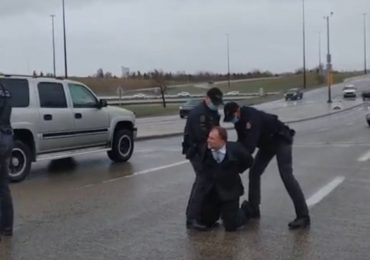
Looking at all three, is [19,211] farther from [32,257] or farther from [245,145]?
[245,145]

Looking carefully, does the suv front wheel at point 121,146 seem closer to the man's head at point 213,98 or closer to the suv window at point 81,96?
the suv window at point 81,96

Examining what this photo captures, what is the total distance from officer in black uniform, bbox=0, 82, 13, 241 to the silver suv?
5.14m

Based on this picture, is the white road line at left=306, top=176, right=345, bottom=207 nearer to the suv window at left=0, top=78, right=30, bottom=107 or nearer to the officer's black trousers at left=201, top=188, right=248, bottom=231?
the officer's black trousers at left=201, top=188, right=248, bottom=231

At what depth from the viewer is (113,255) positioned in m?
6.71

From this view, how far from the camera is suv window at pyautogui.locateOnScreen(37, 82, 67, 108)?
13.7 metres

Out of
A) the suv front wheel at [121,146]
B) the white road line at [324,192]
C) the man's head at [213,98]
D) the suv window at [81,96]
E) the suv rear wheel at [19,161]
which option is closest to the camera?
the man's head at [213,98]

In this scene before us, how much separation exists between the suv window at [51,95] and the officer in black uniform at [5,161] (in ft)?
19.8

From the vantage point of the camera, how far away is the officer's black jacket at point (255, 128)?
25.2 feet

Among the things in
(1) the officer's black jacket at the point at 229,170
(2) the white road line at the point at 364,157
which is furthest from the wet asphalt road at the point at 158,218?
(2) the white road line at the point at 364,157

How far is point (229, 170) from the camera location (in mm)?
7688

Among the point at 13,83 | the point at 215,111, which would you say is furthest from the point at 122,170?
the point at 215,111

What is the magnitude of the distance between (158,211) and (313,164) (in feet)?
21.5

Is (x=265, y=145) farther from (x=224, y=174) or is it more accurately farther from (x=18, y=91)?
(x=18, y=91)

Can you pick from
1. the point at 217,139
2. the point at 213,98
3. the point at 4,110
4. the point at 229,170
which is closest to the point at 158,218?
the point at 229,170
